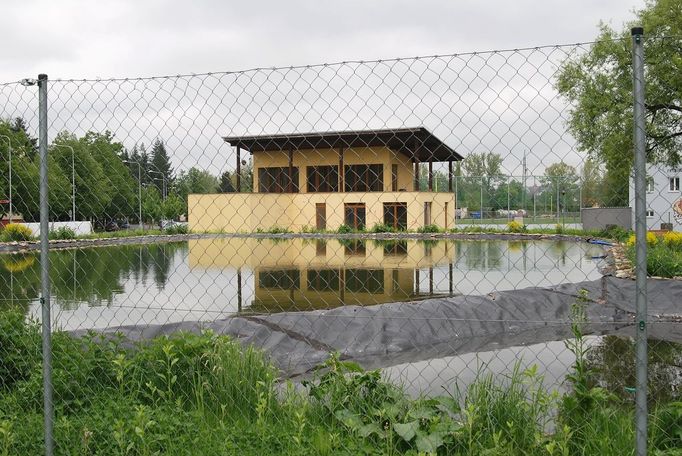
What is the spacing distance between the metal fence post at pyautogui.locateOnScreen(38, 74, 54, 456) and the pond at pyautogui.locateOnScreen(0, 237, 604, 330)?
→ 3.11 meters

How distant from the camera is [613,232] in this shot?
26.2 m

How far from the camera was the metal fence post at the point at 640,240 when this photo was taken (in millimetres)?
2557

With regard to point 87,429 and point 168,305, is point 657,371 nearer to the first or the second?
point 87,429

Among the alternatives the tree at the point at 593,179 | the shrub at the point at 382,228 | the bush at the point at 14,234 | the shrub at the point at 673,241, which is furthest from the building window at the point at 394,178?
the tree at the point at 593,179

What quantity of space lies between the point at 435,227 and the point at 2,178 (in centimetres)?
2813

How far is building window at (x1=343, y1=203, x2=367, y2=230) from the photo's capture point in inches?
1570

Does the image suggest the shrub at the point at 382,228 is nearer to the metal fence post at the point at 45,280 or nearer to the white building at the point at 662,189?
the white building at the point at 662,189

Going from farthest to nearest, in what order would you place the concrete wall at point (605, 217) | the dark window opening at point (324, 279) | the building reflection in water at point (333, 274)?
the concrete wall at point (605, 217)
the dark window opening at point (324, 279)
the building reflection in water at point (333, 274)

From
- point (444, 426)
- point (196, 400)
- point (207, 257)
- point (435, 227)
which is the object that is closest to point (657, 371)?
point (444, 426)

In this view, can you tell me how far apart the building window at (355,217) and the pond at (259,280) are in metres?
14.0

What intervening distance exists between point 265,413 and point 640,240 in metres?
2.31

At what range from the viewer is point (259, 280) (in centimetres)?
1548

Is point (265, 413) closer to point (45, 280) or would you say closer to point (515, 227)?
point (45, 280)

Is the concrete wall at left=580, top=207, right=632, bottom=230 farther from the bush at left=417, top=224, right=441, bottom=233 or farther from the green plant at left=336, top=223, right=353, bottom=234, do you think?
the green plant at left=336, top=223, right=353, bottom=234
